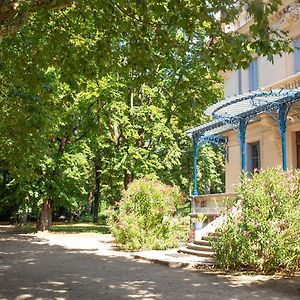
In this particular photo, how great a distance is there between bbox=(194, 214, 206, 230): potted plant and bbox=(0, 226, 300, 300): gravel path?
15.6ft

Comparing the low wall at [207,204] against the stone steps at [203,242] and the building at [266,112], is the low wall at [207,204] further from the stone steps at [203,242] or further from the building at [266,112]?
the stone steps at [203,242]

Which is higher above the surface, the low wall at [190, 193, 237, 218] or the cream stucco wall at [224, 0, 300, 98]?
the cream stucco wall at [224, 0, 300, 98]

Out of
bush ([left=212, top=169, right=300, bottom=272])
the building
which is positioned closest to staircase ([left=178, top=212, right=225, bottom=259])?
bush ([left=212, top=169, right=300, bottom=272])

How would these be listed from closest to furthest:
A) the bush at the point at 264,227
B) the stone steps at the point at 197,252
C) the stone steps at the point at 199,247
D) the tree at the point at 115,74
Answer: the tree at the point at 115,74
the bush at the point at 264,227
the stone steps at the point at 197,252
the stone steps at the point at 199,247

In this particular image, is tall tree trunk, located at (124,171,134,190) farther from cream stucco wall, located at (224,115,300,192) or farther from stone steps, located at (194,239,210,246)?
Result: stone steps, located at (194,239,210,246)

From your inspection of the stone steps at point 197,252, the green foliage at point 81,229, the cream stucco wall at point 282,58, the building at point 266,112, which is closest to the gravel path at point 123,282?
the stone steps at point 197,252

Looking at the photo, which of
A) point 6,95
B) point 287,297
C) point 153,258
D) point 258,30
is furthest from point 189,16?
point 6,95

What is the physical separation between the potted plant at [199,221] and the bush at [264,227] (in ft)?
21.6

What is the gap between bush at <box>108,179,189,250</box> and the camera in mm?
18516

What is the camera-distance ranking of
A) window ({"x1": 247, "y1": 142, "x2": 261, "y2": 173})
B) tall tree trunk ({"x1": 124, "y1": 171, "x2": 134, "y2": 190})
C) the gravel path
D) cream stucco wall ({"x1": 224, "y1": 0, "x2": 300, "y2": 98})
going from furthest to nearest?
tall tree trunk ({"x1": 124, "y1": 171, "x2": 134, "y2": 190}) → window ({"x1": 247, "y1": 142, "x2": 261, "y2": 173}) → cream stucco wall ({"x1": 224, "y1": 0, "x2": 300, "y2": 98}) → the gravel path

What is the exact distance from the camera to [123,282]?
10.6 metres

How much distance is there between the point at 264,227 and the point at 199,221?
822cm

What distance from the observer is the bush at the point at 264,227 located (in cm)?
1172

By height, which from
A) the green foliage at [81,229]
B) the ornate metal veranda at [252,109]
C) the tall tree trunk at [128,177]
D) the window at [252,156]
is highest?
the ornate metal veranda at [252,109]
